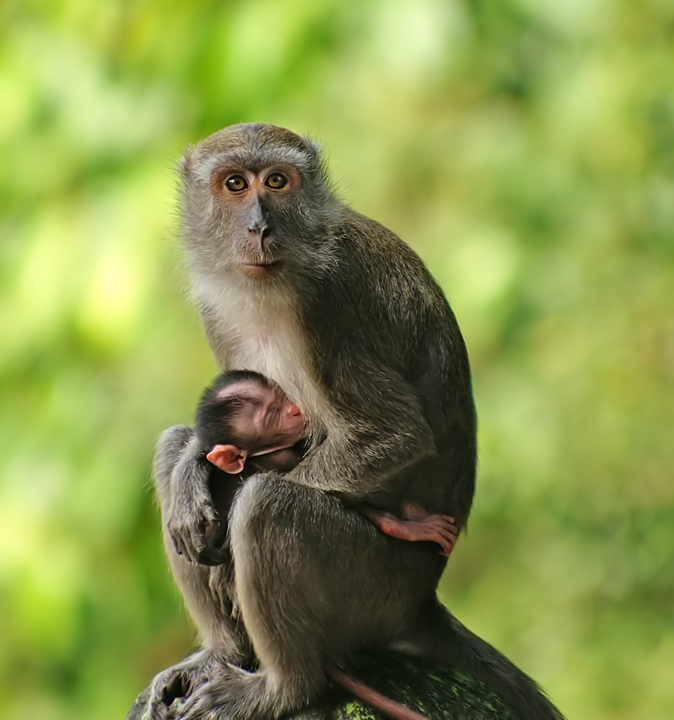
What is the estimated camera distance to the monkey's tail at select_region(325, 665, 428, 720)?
475cm

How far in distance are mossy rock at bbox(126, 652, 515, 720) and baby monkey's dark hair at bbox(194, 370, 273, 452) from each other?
1141 mm

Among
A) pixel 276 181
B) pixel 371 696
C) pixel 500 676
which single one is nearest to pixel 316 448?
pixel 371 696

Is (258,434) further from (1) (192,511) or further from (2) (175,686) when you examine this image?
(2) (175,686)

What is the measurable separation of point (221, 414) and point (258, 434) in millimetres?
196

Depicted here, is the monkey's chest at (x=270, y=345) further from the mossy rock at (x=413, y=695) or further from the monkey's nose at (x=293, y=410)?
the mossy rock at (x=413, y=695)


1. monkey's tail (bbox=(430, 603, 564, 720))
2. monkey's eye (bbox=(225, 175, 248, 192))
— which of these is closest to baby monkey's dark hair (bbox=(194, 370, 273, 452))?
monkey's eye (bbox=(225, 175, 248, 192))

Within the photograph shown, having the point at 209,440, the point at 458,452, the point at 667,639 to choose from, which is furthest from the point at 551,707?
the point at 667,639

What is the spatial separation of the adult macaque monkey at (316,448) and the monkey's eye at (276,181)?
1cm

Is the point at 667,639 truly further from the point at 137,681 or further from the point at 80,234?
the point at 80,234

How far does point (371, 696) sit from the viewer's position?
480cm

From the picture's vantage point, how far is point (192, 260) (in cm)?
568

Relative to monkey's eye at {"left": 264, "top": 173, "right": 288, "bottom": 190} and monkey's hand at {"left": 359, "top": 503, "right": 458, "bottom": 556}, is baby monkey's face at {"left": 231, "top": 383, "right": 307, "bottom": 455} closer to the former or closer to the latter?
monkey's hand at {"left": 359, "top": 503, "right": 458, "bottom": 556}

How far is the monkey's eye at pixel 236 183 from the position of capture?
5266 mm

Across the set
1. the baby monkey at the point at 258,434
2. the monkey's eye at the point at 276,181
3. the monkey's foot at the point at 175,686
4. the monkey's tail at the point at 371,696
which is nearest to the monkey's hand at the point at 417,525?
the baby monkey at the point at 258,434
